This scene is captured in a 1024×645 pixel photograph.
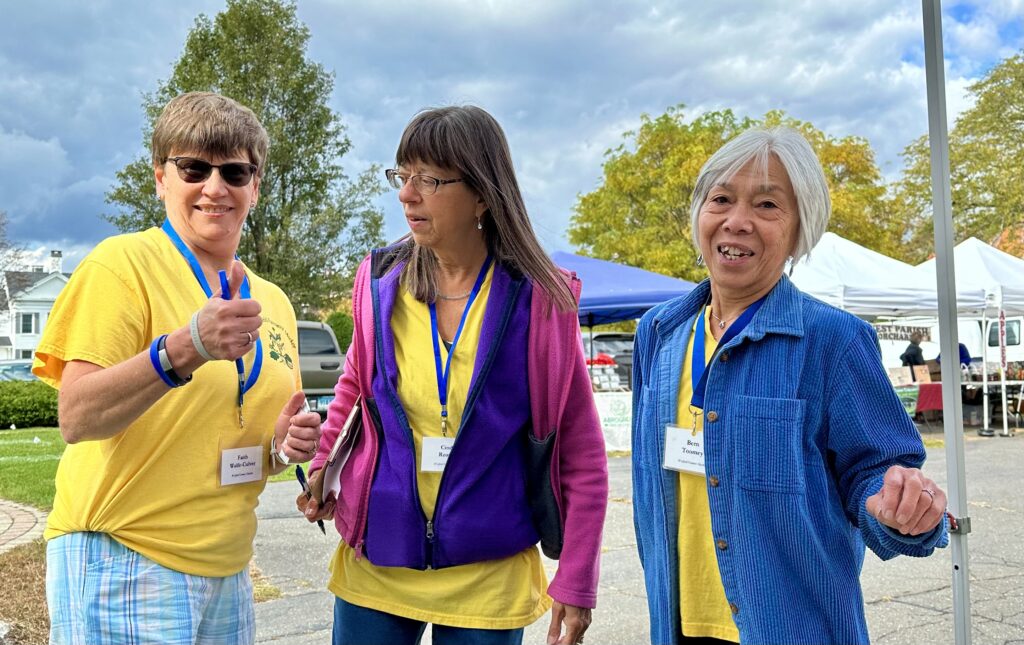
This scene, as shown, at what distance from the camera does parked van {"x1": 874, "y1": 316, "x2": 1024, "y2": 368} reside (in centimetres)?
1758

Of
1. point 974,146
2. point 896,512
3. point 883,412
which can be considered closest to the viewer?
point 896,512

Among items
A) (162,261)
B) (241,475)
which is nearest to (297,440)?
(241,475)

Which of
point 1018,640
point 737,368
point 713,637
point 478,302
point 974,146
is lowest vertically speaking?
point 1018,640

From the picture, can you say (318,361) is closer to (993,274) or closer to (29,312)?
(993,274)

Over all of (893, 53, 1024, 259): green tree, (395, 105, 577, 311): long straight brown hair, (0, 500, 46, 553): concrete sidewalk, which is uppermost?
(893, 53, 1024, 259): green tree

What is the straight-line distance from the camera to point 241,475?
6.07 ft

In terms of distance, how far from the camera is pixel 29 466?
1001 cm

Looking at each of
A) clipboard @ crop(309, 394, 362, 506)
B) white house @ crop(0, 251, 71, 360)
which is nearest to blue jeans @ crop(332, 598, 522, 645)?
clipboard @ crop(309, 394, 362, 506)

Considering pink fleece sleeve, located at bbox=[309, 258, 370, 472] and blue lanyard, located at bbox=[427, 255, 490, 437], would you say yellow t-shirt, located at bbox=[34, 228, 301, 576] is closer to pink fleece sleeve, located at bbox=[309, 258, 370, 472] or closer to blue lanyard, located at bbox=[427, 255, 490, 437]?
pink fleece sleeve, located at bbox=[309, 258, 370, 472]

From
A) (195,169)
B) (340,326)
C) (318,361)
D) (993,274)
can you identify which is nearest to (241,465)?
(195,169)

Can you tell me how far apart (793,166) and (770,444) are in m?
0.63

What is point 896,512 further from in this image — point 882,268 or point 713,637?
point 882,268

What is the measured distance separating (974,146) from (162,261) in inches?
493

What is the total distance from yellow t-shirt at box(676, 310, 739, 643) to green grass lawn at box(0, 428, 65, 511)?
20.3 ft
